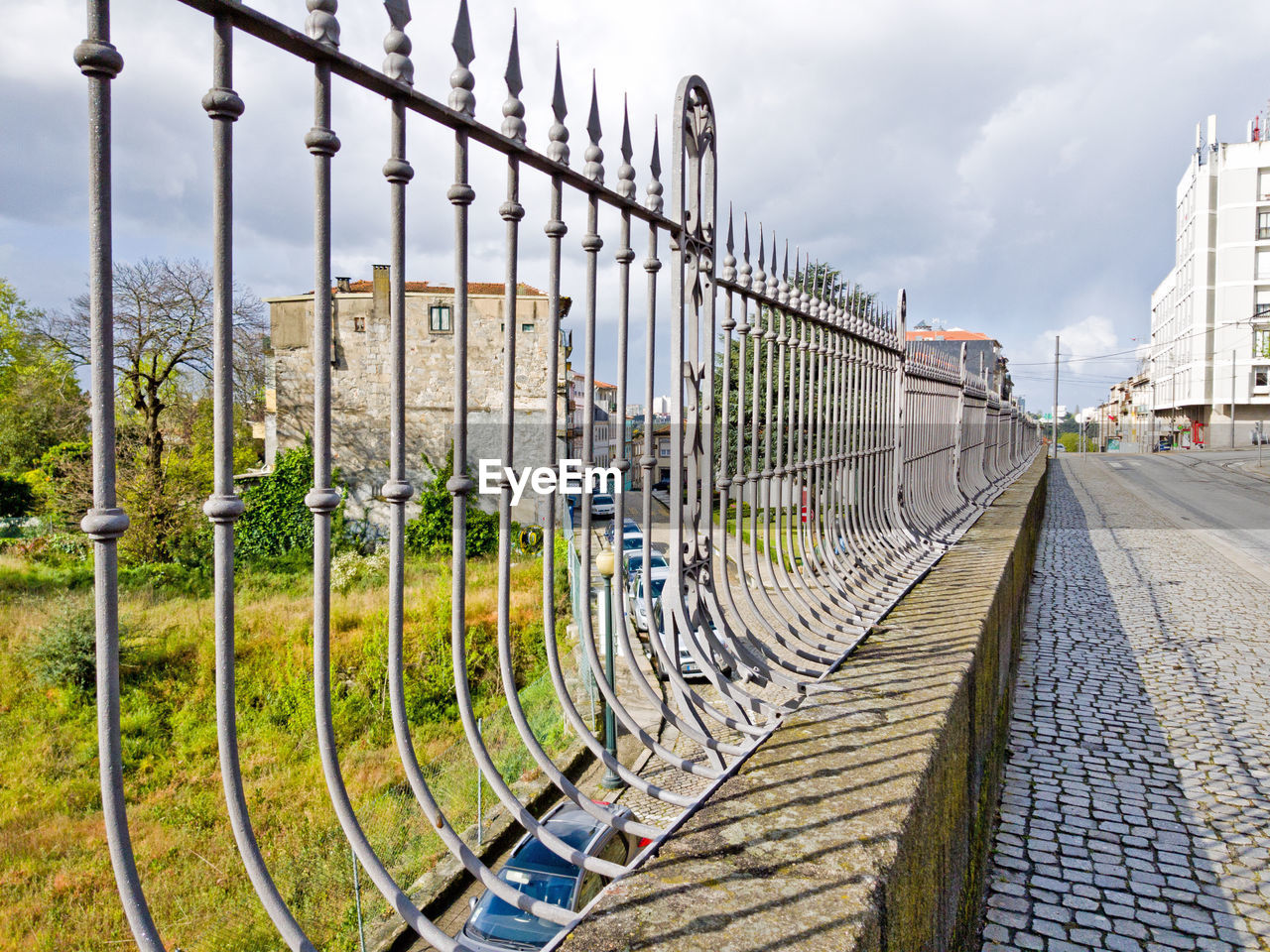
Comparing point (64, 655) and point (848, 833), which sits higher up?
point (848, 833)

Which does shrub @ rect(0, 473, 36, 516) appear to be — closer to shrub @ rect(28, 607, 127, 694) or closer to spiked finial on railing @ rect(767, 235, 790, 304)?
shrub @ rect(28, 607, 127, 694)

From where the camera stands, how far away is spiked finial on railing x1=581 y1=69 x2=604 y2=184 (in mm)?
1888

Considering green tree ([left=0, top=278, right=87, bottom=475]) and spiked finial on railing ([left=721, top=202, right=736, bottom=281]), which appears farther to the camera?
green tree ([left=0, top=278, right=87, bottom=475])

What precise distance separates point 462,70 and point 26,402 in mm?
37154

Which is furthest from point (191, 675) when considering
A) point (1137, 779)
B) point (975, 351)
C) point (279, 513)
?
point (975, 351)

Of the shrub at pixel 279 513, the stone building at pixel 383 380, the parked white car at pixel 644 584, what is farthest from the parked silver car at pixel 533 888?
the shrub at pixel 279 513

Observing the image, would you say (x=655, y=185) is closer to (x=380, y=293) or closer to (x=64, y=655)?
(x=380, y=293)

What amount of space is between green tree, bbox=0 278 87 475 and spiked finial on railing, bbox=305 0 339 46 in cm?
3216

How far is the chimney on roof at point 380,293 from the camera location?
20781 mm

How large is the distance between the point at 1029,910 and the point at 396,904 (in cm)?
298

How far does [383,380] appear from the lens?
2489cm

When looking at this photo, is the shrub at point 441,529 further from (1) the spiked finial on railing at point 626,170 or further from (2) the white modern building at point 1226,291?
(2) the white modern building at point 1226,291

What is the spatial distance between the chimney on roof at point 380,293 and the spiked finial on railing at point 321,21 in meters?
19.4

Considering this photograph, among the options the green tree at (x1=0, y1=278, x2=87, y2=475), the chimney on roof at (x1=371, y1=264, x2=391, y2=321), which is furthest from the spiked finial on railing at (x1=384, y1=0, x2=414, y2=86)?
the green tree at (x1=0, y1=278, x2=87, y2=475)
